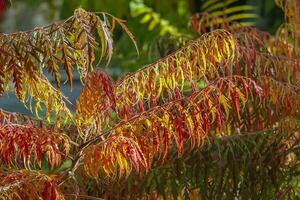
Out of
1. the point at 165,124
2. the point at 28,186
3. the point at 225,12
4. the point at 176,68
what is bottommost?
the point at 28,186

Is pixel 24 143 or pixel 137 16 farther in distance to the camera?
pixel 137 16

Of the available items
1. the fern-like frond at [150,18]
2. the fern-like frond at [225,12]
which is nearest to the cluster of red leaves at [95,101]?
the fern-like frond at [225,12]

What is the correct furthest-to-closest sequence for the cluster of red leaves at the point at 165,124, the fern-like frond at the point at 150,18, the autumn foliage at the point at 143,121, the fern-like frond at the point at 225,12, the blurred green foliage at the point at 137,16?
the blurred green foliage at the point at 137,16
the fern-like frond at the point at 150,18
the fern-like frond at the point at 225,12
the cluster of red leaves at the point at 165,124
the autumn foliage at the point at 143,121

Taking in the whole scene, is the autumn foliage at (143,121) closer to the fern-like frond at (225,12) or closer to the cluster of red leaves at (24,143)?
the cluster of red leaves at (24,143)

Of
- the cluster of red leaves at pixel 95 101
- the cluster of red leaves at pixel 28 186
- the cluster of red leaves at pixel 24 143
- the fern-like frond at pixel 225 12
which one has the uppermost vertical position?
the fern-like frond at pixel 225 12

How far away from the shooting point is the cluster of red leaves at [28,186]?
6.89 ft

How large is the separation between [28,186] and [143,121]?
12.7 inches

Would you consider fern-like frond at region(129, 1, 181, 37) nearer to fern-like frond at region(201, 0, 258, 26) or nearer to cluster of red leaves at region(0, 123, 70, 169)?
fern-like frond at region(201, 0, 258, 26)

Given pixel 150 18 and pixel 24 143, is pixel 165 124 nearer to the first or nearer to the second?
pixel 24 143

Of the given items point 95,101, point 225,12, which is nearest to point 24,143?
point 95,101

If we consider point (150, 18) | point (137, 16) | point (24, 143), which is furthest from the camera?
point (137, 16)

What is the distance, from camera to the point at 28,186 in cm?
213

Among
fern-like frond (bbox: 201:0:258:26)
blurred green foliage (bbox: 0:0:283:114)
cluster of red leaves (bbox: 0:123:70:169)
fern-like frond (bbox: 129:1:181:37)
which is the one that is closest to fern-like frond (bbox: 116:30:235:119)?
cluster of red leaves (bbox: 0:123:70:169)

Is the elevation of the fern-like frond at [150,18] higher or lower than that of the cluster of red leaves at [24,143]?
higher
